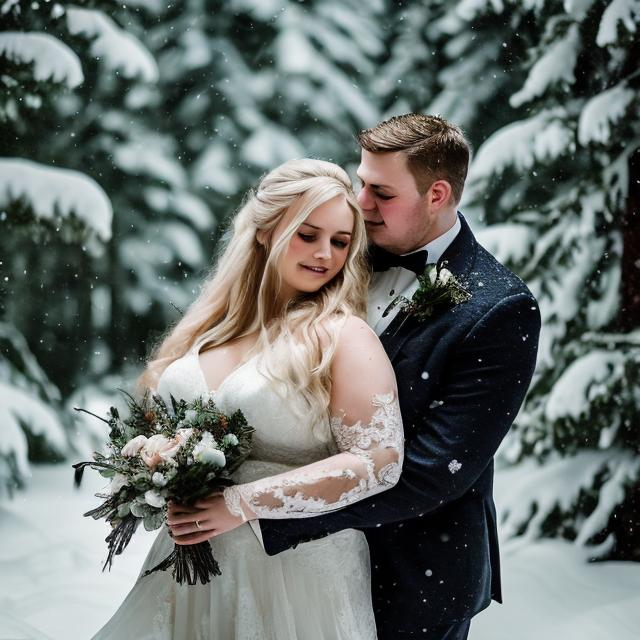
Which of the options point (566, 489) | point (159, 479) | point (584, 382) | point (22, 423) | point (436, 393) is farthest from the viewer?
point (22, 423)

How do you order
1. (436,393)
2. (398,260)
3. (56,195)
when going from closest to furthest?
(436,393) < (398,260) < (56,195)

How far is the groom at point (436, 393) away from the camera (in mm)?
2209

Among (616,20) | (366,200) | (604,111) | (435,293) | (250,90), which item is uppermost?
(616,20)

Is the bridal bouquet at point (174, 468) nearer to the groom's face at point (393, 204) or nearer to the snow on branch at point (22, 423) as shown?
the groom's face at point (393, 204)

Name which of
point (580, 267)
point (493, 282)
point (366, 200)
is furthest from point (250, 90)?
point (493, 282)

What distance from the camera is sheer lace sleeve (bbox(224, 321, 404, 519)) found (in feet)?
6.75

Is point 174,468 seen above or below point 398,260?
below

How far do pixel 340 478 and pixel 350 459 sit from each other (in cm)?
5

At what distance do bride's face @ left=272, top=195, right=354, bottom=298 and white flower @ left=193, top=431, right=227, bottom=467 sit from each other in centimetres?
55

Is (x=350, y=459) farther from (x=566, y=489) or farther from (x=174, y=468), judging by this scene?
(x=566, y=489)

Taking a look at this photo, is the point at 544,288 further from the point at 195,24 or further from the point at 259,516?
the point at 259,516

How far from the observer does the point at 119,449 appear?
222 cm

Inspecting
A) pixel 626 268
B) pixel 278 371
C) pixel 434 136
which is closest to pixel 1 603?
pixel 278 371

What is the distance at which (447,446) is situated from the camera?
87.0 inches
